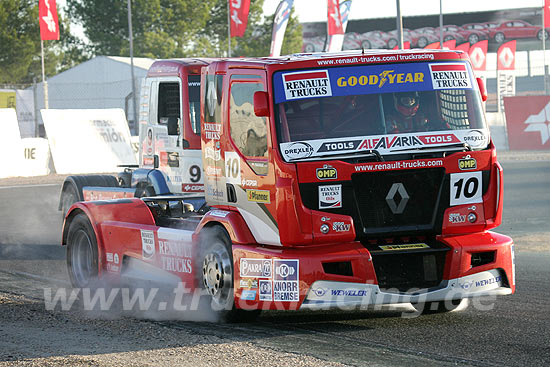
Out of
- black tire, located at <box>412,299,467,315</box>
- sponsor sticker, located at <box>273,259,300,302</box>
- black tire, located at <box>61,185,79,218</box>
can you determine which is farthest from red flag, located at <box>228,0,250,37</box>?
sponsor sticker, located at <box>273,259,300,302</box>

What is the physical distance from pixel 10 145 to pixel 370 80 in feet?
69.2

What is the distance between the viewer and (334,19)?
128 feet

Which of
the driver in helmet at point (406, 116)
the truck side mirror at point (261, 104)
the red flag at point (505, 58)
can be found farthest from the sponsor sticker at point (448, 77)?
the red flag at point (505, 58)

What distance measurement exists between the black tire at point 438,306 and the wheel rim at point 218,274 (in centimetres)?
177

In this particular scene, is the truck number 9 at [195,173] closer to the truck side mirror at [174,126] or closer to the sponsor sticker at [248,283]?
the truck side mirror at [174,126]

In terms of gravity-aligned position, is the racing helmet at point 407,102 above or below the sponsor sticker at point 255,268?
above

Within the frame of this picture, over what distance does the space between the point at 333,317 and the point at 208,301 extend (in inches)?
44.2

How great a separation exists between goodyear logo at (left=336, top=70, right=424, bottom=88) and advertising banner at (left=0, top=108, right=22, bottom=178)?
804 inches

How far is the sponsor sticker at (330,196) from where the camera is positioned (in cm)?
731

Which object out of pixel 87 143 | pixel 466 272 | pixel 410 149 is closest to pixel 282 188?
pixel 410 149

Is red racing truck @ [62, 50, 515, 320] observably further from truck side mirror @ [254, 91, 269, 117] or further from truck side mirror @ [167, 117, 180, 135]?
truck side mirror @ [167, 117, 180, 135]

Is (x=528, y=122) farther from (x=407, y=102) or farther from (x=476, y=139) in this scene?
(x=407, y=102)

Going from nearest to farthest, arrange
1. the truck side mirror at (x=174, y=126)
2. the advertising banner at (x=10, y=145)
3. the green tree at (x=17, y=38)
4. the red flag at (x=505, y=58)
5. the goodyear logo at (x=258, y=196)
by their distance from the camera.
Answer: the goodyear logo at (x=258, y=196)
the truck side mirror at (x=174, y=126)
the advertising banner at (x=10, y=145)
the red flag at (x=505, y=58)
the green tree at (x=17, y=38)

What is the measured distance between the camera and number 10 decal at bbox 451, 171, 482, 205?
7.57 meters
